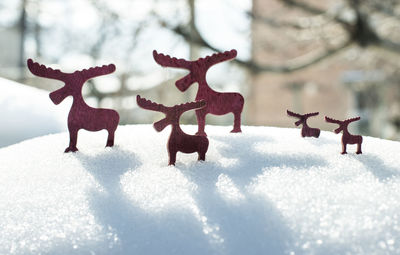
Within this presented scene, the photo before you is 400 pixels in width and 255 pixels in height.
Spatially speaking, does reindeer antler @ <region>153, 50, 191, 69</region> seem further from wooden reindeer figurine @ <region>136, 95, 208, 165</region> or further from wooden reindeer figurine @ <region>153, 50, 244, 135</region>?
wooden reindeer figurine @ <region>136, 95, 208, 165</region>

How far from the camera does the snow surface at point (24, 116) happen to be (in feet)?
5.19

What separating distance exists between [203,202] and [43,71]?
653mm

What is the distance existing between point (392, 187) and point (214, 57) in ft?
2.21

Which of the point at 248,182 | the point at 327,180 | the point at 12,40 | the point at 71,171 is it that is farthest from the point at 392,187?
the point at 12,40

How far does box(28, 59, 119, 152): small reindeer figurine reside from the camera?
120cm

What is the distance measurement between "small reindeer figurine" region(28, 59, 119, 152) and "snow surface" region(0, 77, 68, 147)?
0.40 meters

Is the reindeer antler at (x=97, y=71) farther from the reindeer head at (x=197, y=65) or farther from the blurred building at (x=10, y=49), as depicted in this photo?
the blurred building at (x=10, y=49)

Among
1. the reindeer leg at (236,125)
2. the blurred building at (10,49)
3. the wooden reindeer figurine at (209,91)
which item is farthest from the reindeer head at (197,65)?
the blurred building at (10,49)

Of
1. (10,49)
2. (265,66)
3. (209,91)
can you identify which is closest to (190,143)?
(209,91)

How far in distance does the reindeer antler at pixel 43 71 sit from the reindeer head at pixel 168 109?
293mm

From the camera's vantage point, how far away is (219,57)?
1.37m

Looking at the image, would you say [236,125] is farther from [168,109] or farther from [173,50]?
[173,50]

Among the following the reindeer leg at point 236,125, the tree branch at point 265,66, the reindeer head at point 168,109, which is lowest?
the reindeer leg at point 236,125

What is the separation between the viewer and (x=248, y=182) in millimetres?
903
